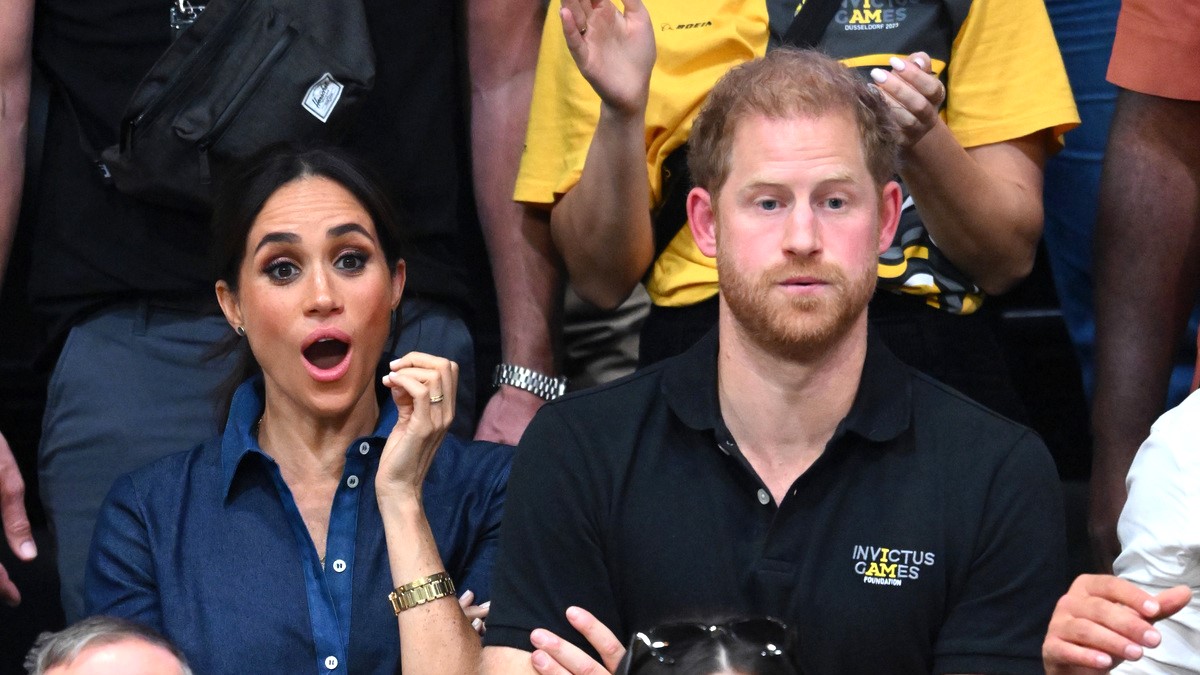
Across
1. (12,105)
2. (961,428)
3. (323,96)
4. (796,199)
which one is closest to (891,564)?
(961,428)

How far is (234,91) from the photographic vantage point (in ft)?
9.90

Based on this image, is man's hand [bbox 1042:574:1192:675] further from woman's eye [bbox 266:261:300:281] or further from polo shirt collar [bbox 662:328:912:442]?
woman's eye [bbox 266:261:300:281]

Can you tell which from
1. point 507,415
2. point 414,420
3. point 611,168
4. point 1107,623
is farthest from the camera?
point 507,415

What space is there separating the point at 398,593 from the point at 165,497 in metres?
0.47

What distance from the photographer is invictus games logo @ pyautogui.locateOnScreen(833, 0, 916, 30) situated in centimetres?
292

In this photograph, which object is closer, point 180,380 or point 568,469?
point 568,469

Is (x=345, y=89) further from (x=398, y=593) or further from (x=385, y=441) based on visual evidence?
(x=398, y=593)

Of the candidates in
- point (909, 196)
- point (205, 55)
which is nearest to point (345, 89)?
point (205, 55)

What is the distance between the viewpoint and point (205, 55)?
3045 mm

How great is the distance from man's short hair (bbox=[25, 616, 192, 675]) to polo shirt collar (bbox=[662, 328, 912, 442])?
0.79 m

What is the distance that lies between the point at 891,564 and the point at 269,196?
4.22 ft

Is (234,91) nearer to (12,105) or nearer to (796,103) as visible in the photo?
(12,105)

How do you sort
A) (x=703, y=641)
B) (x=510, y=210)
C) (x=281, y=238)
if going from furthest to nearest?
(x=510, y=210) → (x=281, y=238) → (x=703, y=641)

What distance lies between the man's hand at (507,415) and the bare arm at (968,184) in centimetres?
82
